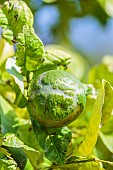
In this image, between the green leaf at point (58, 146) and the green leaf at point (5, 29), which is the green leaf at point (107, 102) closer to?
the green leaf at point (58, 146)

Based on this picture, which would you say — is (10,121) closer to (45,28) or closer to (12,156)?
(12,156)

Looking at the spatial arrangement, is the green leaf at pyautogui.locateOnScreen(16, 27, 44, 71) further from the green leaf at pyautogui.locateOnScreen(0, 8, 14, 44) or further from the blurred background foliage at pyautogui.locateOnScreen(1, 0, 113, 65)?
the blurred background foliage at pyautogui.locateOnScreen(1, 0, 113, 65)

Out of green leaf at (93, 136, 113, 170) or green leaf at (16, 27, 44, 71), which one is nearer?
green leaf at (16, 27, 44, 71)

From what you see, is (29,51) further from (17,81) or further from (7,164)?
(7,164)

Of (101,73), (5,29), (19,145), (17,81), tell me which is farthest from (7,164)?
(101,73)

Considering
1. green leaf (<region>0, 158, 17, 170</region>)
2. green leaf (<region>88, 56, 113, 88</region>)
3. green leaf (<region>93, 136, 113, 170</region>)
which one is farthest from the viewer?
green leaf (<region>88, 56, 113, 88</region>)

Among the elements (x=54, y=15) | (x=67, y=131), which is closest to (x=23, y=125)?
(x=67, y=131)

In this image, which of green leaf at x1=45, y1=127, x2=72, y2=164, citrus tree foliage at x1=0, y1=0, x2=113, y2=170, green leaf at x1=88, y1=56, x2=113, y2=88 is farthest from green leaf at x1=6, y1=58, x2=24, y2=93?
green leaf at x1=88, y1=56, x2=113, y2=88

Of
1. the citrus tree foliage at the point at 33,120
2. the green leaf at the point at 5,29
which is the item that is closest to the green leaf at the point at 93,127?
the citrus tree foliage at the point at 33,120
